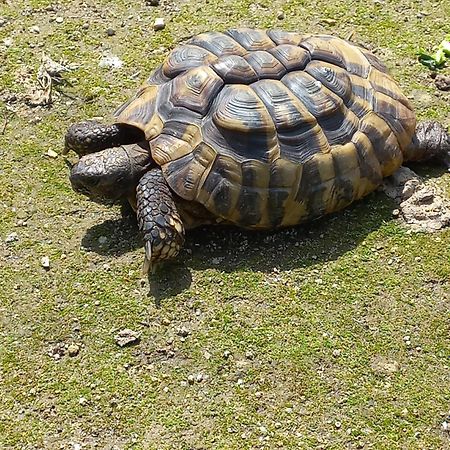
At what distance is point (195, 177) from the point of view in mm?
4832

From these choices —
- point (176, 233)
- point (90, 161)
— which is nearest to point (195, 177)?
point (176, 233)

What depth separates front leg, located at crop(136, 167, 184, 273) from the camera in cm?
478

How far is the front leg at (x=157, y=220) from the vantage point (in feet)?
15.7

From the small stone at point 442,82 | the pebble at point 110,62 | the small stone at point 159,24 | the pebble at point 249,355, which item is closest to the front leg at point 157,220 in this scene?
the pebble at point 249,355

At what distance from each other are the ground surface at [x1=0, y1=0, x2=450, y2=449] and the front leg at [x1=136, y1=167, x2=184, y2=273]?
0.67 ft

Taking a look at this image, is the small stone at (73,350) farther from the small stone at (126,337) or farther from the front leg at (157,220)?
the front leg at (157,220)

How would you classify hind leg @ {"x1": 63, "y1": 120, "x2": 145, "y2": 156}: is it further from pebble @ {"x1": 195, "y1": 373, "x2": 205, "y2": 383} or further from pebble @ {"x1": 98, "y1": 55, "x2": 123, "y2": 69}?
pebble @ {"x1": 195, "y1": 373, "x2": 205, "y2": 383}

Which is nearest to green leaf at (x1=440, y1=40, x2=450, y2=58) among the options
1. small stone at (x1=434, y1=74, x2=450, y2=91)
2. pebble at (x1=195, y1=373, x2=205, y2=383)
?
small stone at (x1=434, y1=74, x2=450, y2=91)

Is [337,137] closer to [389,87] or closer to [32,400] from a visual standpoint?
[389,87]

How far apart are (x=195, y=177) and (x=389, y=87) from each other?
1.68m

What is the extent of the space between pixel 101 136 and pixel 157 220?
0.98 meters

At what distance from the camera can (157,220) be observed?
479 cm

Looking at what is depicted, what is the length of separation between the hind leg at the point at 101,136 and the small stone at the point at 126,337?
1.46 m

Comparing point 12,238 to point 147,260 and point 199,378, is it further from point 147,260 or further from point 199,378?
point 199,378
